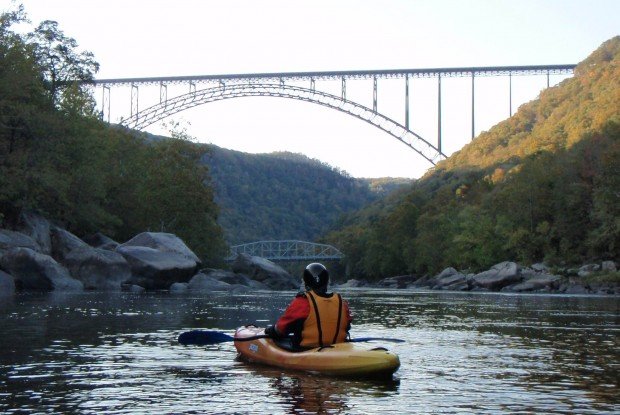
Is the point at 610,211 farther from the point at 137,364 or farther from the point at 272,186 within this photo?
the point at 272,186

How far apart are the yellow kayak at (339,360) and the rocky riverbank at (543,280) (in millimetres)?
34358

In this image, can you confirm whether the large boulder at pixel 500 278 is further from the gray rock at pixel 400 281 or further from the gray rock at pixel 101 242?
the gray rock at pixel 400 281

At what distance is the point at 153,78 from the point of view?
244 feet

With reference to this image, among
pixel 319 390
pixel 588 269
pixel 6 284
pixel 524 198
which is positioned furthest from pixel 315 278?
pixel 524 198

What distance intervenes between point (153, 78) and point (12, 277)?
4539cm

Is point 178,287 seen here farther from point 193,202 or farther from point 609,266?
point 609,266

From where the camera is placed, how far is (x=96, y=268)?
118 feet

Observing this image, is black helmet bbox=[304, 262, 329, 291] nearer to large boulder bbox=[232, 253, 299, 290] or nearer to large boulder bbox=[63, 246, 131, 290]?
large boulder bbox=[63, 246, 131, 290]

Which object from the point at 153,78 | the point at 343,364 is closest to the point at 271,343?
the point at 343,364

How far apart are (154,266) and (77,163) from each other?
854 centimetres

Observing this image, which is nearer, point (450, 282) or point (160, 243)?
point (160, 243)

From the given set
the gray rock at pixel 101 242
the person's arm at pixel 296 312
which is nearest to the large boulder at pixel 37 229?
the gray rock at pixel 101 242

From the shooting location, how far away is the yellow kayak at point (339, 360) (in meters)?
10.0

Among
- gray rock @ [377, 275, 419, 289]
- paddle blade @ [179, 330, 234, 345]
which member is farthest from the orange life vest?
gray rock @ [377, 275, 419, 289]
